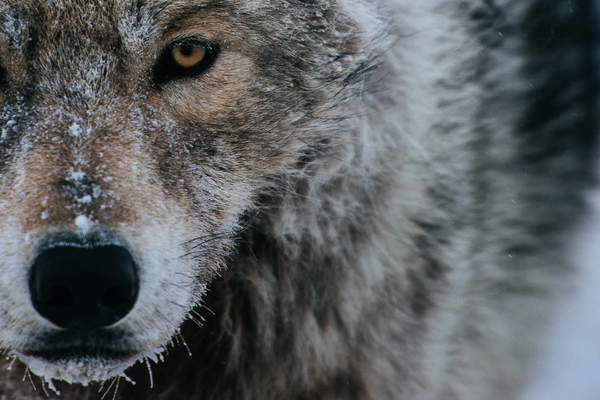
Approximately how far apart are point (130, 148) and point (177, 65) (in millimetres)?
296

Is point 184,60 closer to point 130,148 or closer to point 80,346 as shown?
point 130,148

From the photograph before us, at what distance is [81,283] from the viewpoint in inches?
55.3

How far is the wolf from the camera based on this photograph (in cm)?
151

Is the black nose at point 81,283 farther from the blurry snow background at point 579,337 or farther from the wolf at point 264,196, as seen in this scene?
the blurry snow background at point 579,337

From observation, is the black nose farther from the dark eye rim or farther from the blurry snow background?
the blurry snow background

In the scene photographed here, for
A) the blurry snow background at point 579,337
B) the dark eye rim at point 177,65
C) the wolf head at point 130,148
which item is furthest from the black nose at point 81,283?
the blurry snow background at point 579,337

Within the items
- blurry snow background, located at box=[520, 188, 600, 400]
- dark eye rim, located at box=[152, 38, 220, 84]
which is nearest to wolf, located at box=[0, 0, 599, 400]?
dark eye rim, located at box=[152, 38, 220, 84]

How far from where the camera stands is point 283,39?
183 centimetres

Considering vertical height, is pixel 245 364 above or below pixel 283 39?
below

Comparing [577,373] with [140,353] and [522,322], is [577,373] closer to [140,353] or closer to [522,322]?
[522,322]

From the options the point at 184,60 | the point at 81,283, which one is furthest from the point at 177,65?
the point at 81,283

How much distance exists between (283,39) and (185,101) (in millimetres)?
374

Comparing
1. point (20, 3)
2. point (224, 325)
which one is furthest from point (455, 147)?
point (20, 3)

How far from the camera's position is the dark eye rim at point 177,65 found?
1.71 metres
